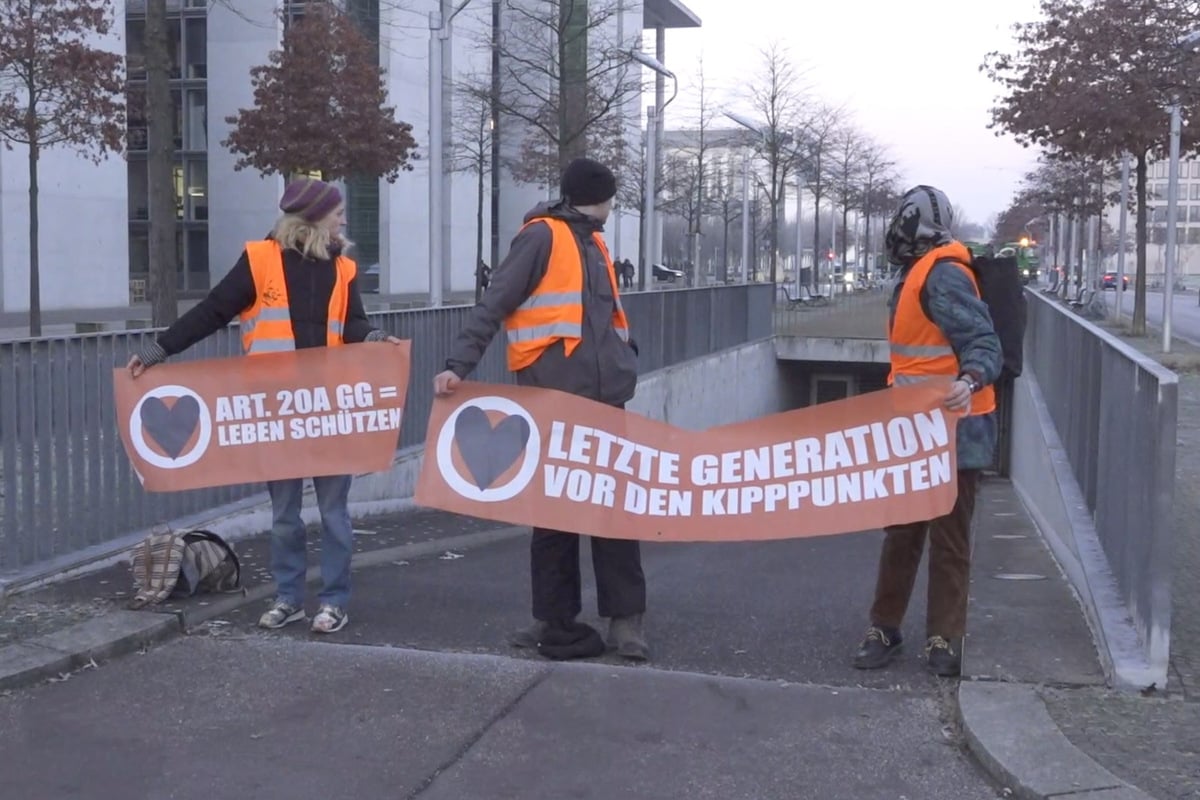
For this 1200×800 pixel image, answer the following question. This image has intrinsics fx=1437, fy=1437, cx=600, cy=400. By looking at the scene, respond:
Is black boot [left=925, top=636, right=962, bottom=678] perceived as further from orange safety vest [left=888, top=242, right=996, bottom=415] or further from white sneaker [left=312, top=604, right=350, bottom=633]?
white sneaker [left=312, top=604, right=350, bottom=633]

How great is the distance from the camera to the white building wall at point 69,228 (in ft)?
114

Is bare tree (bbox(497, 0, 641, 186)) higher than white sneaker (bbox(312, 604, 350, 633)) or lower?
higher

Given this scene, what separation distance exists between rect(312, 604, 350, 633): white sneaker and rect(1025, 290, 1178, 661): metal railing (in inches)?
125

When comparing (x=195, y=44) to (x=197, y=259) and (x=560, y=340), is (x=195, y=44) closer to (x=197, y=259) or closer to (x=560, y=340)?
(x=197, y=259)

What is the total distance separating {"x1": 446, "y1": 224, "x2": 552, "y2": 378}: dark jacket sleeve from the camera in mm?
5465

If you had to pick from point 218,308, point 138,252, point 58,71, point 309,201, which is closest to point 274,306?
point 218,308

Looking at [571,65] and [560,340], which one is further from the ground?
[571,65]

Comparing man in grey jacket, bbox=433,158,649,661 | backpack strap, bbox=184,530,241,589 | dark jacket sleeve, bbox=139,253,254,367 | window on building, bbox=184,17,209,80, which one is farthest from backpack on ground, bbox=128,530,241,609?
window on building, bbox=184,17,209,80

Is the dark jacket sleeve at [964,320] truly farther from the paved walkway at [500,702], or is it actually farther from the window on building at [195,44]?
the window on building at [195,44]

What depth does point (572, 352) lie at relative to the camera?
5.63 meters

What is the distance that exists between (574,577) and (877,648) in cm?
122

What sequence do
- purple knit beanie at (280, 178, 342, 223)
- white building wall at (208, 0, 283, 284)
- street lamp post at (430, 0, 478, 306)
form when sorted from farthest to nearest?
white building wall at (208, 0, 283, 284)
street lamp post at (430, 0, 478, 306)
purple knit beanie at (280, 178, 342, 223)

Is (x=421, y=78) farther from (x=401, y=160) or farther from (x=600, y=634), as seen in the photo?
(x=600, y=634)

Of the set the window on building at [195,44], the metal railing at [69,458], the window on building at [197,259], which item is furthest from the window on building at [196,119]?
the metal railing at [69,458]
